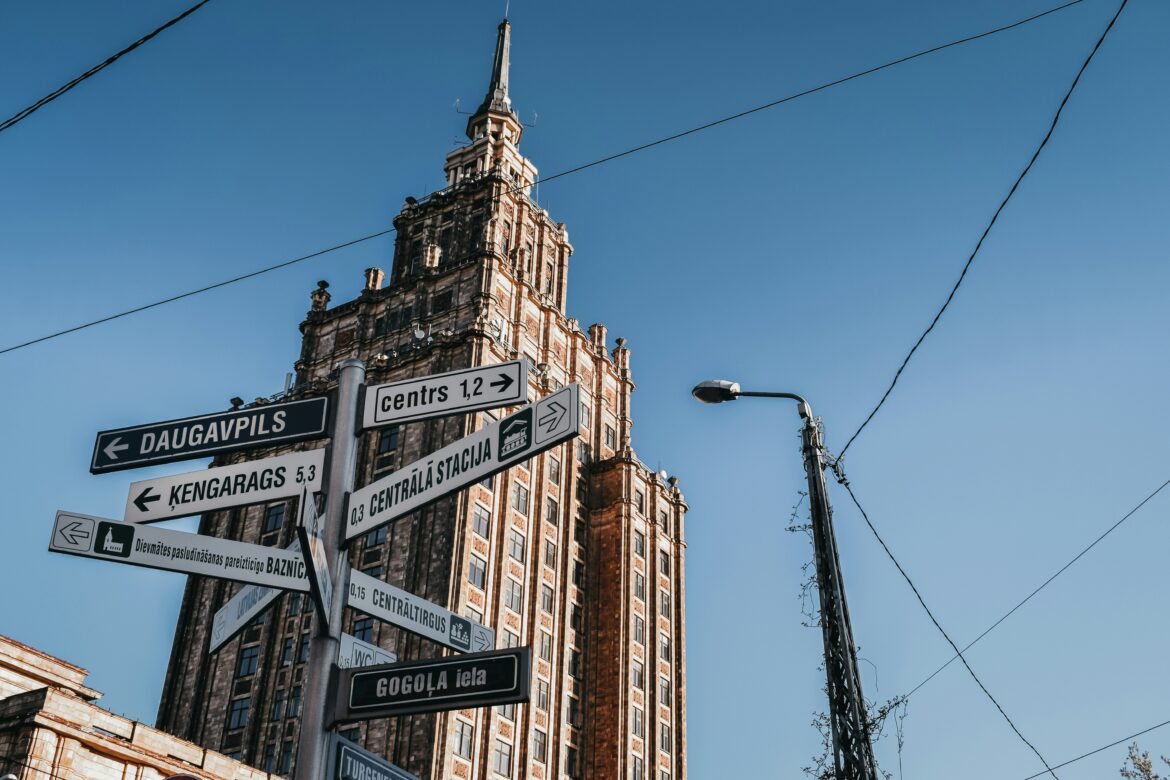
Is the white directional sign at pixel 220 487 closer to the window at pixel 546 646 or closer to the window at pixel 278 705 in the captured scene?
the window at pixel 278 705

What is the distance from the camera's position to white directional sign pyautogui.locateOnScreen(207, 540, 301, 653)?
26.2 ft

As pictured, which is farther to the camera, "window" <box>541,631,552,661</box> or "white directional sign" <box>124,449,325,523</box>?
"window" <box>541,631,552,661</box>

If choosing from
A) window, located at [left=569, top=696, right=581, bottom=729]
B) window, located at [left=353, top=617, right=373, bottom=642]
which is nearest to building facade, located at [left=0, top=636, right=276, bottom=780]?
window, located at [left=353, top=617, right=373, bottom=642]

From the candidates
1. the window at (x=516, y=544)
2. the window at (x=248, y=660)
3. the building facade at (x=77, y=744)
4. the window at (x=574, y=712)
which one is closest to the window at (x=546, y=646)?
the window at (x=574, y=712)

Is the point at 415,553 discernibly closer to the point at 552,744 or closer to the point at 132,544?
the point at 552,744

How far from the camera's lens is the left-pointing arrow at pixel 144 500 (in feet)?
26.8

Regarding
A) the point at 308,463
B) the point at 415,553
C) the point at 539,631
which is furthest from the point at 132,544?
the point at 539,631

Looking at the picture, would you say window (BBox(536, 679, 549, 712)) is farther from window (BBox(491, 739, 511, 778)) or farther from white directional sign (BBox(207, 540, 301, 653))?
white directional sign (BBox(207, 540, 301, 653))

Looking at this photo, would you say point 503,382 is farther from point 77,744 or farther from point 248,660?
point 248,660

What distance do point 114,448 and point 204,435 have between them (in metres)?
0.72

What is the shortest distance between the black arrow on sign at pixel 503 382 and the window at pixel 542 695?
5086 cm

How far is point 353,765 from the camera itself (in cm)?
719

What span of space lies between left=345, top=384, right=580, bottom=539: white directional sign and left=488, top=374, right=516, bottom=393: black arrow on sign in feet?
1.22

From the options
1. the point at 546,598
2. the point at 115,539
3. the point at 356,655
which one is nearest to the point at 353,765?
the point at 356,655
